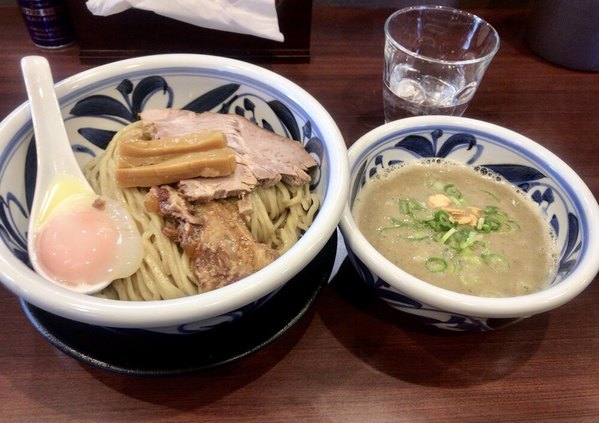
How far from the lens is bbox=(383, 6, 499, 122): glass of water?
4.94 feet

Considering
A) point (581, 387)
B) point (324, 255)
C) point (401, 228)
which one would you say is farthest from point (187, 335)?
point (581, 387)

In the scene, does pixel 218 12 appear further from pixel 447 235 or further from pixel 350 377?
pixel 350 377

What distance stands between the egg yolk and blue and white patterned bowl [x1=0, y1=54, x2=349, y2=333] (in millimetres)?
53

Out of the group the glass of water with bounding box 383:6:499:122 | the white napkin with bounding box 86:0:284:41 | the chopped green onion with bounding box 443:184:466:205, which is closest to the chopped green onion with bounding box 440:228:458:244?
the chopped green onion with bounding box 443:184:466:205

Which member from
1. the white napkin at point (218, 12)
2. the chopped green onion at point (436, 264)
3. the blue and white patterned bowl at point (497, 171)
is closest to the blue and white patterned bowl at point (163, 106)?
the blue and white patterned bowl at point (497, 171)

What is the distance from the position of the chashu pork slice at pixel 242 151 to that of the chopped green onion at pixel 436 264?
35 cm

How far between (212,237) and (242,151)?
25 centimetres

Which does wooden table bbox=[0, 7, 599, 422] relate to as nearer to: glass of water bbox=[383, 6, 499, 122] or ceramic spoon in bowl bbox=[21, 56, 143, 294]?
ceramic spoon in bowl bbox=[21, 56, 143, 294]

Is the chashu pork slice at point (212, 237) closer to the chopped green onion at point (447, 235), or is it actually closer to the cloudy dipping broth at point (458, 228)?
the cloudy dipping broth at point (458, 228)

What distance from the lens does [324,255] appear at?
41.2 inches

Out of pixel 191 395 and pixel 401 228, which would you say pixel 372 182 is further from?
pixel 191 395

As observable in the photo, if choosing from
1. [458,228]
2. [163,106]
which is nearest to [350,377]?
[458,228]

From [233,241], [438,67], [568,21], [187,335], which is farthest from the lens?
[568,21]

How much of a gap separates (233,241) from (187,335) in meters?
0.21
